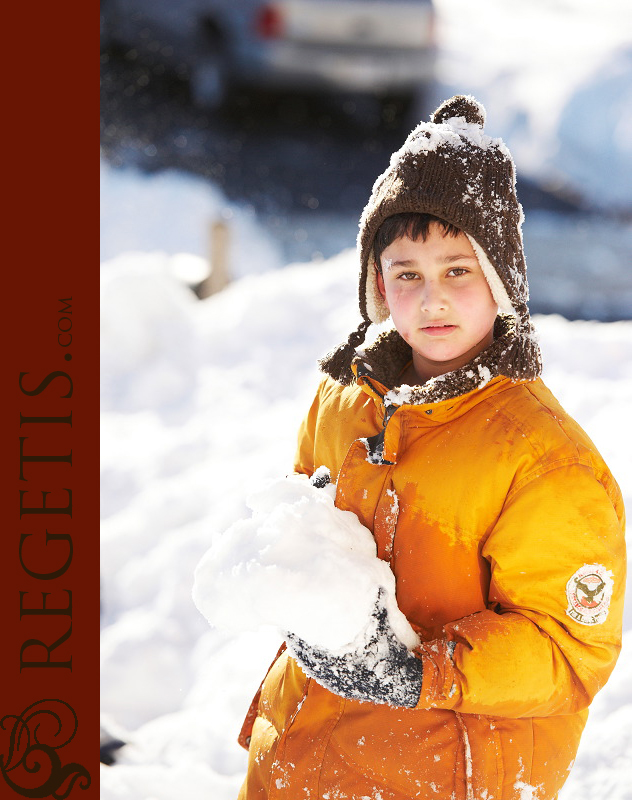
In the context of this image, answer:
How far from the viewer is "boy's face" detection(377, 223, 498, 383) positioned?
1634 millimetres

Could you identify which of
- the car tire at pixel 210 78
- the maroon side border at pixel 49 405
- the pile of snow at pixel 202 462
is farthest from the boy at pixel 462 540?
the car tire at pixel 210 78

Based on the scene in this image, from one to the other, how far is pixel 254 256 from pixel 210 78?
302 centimetres

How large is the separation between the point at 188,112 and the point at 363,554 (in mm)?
8952

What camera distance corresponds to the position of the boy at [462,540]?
4.87ft

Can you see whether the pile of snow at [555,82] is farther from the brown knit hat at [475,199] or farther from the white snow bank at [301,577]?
the white snow bank at [301,577]

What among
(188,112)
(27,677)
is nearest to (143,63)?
(188,112)

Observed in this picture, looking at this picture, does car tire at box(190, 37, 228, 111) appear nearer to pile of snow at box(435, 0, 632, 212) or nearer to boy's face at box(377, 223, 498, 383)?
pile of snow at box(435, 0, 632, 212)

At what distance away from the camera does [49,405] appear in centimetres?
233

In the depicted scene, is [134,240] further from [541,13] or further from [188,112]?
[541,13]

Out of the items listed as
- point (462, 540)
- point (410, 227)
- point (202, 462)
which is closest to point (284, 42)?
point (202, 462)

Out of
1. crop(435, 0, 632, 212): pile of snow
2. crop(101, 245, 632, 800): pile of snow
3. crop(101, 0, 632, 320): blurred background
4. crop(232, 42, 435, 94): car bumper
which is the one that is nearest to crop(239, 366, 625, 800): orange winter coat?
crop(101, 245, 632, 800): pile of snow

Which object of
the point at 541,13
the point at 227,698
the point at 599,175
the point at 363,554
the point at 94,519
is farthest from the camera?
the point at 541,13

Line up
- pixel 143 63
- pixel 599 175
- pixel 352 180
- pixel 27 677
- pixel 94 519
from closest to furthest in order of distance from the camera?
pixel 27 677
pixel 94 519
pixel 352 180
pixel 599 175
pixel 143 63

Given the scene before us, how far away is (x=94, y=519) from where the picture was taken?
243cm
